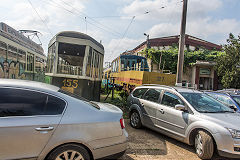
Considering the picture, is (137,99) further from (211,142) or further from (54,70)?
(54,70)

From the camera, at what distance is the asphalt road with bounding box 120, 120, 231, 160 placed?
12.2 feet

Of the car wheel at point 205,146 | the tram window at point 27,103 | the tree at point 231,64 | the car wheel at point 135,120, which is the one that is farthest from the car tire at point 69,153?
the tree at point 231,64

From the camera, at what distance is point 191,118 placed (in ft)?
13.1

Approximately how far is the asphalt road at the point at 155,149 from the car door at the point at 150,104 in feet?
1.52

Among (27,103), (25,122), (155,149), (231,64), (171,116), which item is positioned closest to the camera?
(25,122)

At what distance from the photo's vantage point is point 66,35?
23.0 ft

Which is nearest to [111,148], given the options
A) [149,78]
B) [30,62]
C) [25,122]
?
[25,122]

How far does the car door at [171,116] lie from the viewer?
4172 mm

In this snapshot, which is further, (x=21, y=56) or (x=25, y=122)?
(x=21, y=56)

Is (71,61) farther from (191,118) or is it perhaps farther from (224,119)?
(224,119)

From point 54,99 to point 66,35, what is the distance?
5026mm

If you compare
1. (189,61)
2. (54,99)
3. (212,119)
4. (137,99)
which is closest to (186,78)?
A: (189,61)

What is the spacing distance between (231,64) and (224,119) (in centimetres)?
1474

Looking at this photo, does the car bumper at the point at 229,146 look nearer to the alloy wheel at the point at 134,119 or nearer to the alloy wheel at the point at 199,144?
the alloy wheel at the point at 199,144
